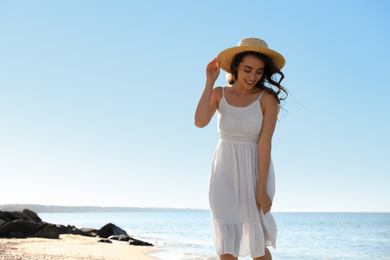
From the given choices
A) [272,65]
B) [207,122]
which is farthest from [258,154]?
[272,65]

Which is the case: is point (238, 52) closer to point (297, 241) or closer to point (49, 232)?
point (49, 232)

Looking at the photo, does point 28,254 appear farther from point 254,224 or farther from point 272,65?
point 272,65

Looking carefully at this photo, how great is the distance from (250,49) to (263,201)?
118 cm

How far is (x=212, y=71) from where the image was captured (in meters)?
3.88

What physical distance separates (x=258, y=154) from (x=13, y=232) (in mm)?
7367

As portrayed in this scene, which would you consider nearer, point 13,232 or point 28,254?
point 28,254

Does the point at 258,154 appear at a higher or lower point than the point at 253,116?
lower

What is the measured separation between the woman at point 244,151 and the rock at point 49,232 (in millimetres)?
7316

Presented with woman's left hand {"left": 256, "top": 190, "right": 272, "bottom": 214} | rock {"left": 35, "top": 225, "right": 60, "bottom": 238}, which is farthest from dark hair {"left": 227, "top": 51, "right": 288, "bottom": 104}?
rock {"left": 35, "top": 225, "right": 60, "bottom": 238}

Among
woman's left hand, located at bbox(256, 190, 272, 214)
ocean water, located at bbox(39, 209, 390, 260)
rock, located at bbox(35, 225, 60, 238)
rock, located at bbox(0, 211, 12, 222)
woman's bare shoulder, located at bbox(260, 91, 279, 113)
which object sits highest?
woman's bare shoulder, located at bbox(260, 91, 279, 113)

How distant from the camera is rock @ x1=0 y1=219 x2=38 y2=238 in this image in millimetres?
9458

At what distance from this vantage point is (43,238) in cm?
985

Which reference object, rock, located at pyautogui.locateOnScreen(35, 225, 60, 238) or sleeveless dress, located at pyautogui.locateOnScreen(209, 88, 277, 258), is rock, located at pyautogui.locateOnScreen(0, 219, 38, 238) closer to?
rock, located at pyautogui.locateOnScreen(35, 225, 60, 238)

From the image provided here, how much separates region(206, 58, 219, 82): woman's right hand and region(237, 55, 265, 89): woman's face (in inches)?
7.4
